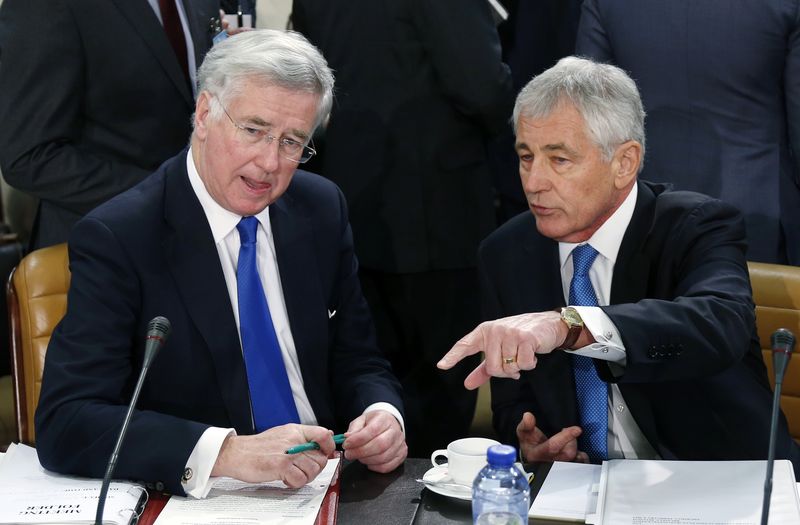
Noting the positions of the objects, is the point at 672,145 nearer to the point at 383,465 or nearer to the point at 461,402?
the point at 461,402

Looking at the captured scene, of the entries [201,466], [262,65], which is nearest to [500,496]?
[201,466]

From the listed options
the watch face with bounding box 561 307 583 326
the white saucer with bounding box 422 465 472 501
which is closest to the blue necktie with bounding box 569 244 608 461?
the watch face with bounding box 561 307 583 326

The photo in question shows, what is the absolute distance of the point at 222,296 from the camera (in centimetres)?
268

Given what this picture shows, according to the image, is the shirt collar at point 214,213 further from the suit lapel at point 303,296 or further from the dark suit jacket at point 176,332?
the suit lapel at point 303,296

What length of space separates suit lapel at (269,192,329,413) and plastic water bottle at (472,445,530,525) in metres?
0.88

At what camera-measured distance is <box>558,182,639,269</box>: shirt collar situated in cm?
282

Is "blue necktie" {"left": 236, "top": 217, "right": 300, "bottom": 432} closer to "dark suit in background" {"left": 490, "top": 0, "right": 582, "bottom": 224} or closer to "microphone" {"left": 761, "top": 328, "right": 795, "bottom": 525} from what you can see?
"microphone" {"left": 761, "top": 328, "right": 795, "bottom": 525}

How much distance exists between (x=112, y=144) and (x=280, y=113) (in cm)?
91

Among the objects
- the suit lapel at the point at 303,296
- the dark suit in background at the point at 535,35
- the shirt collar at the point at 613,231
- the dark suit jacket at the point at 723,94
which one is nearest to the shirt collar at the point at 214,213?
the suit lapel at the point at 303,296

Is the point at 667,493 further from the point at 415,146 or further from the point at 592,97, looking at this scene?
the point at 415,146

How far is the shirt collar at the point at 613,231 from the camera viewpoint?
2824 millimetres

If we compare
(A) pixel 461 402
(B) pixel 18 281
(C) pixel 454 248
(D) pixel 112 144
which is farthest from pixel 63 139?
(A) pixel 461 402

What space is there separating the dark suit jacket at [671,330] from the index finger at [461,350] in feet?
1.12

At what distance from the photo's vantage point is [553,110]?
8.98 feet
